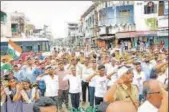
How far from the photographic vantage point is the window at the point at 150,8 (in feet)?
102

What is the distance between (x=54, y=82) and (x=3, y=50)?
43.8ft

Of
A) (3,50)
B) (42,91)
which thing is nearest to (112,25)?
(3,50)

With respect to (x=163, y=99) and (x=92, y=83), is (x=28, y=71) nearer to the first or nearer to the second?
(x=92, y=83)

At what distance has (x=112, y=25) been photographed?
3647 cm

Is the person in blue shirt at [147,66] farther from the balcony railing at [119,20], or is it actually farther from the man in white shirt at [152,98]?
the balcony railing at [119,20]

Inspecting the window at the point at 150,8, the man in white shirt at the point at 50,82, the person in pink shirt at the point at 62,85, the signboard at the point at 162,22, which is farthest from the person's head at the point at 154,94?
the window at the point at 150,8

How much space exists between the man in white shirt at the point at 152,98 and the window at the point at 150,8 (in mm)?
27932

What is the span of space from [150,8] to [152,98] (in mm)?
28694

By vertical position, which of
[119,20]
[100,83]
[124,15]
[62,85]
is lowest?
[62,85]

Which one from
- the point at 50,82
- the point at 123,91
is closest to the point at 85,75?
the point at 50,82

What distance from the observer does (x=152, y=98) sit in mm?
3561

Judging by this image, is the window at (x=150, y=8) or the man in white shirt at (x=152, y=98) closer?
the man in white shirt at (x=152, y=98)

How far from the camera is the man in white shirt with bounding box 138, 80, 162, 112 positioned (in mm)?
3537

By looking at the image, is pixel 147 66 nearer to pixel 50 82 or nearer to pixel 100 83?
pixel 100 83
